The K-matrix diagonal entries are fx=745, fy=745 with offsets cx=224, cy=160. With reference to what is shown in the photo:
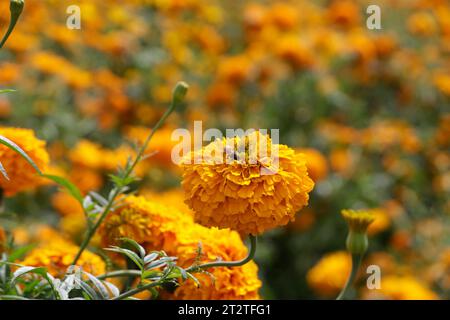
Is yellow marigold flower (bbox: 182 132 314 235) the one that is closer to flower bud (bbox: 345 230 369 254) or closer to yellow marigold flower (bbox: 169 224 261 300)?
yellow marigold flower (bbox: 169 224 261 300)

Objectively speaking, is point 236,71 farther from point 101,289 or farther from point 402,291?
point 101,289

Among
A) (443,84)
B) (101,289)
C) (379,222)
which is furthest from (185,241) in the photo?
(443,84)

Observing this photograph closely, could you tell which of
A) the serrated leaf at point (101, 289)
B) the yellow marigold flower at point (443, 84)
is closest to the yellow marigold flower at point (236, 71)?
the yellow marigold flower at point (443, 84)

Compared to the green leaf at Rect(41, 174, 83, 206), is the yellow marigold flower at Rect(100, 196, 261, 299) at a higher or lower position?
lower

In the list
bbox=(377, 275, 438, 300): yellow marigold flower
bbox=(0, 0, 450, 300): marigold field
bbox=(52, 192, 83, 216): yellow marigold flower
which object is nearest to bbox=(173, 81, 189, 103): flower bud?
bbox=(0, 0, 450, 300): marigold field

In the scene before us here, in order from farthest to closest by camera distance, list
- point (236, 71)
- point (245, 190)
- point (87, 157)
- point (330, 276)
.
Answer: point (236, 71) < point (87, 157) < point (330, 276) < point (245, 190)

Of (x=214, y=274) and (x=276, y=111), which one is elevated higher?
(x=276, y=111)
